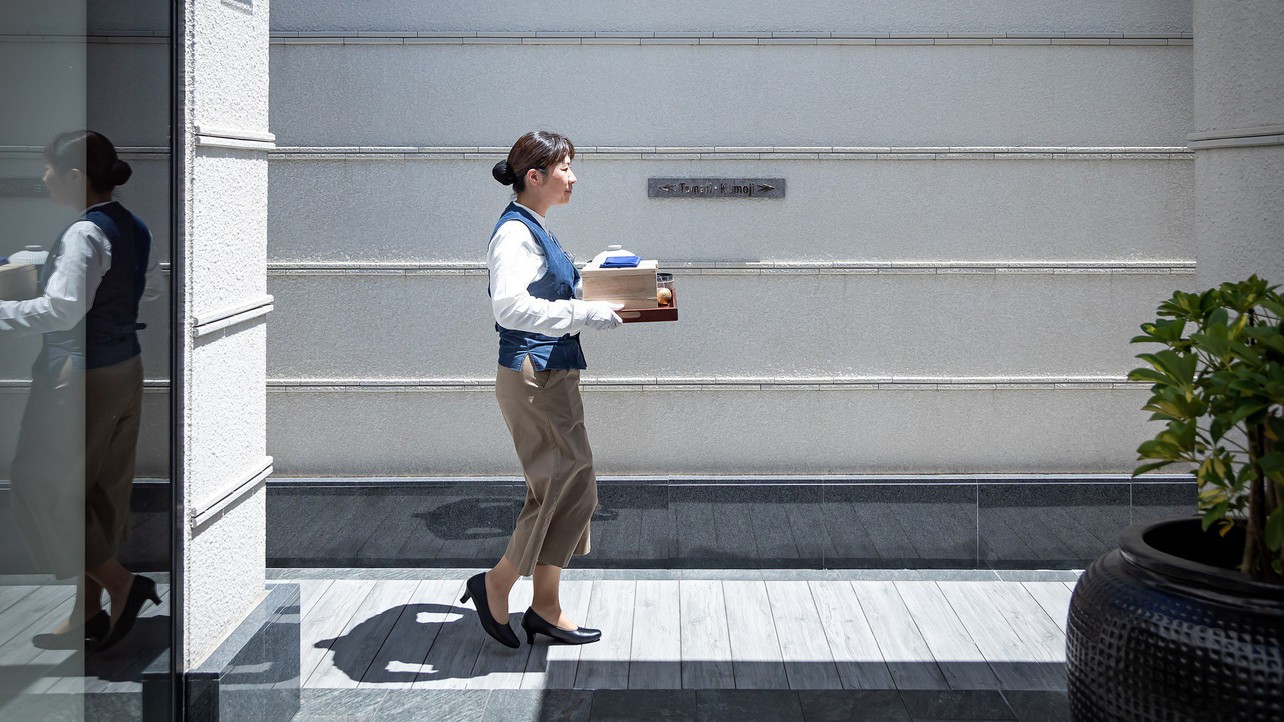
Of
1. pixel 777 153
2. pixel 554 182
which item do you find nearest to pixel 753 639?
pixel 554 182

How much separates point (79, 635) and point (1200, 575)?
2458mm

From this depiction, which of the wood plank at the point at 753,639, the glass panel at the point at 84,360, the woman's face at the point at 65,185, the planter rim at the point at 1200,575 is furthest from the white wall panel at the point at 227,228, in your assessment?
the planter rim at the point at 1200,575

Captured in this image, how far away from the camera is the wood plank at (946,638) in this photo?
4102mm

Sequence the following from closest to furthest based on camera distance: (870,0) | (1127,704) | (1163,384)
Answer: (1127,704) → (1163,384) → (870,0)

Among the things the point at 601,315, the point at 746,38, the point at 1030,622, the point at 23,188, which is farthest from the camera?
the point at 746,38

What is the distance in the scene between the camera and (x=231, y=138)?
3.26m

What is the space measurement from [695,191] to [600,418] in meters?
1.12

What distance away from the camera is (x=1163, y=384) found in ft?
8.78

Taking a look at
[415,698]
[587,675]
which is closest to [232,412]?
[415,698]

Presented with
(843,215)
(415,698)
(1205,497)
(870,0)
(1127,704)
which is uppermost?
(870,0)

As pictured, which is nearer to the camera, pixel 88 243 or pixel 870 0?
pixel 88 243

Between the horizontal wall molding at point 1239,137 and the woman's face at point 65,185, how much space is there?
9.78 feet

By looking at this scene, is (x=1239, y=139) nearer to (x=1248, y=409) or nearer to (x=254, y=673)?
(x=1248, y=409)

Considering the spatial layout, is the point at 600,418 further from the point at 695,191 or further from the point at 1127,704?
the point at 1127,704
